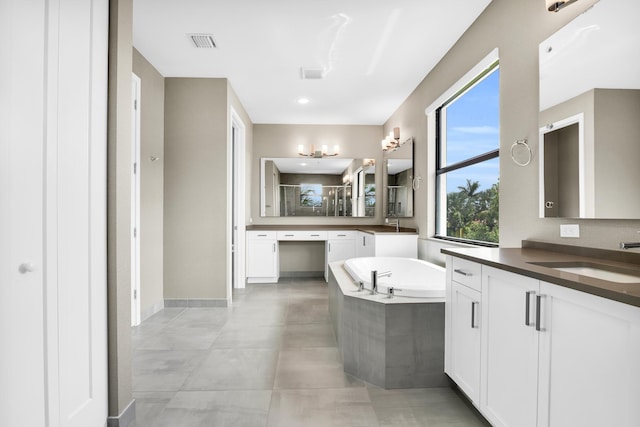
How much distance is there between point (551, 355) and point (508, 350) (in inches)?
9.4

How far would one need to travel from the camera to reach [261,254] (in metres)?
5.20

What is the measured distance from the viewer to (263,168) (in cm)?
588

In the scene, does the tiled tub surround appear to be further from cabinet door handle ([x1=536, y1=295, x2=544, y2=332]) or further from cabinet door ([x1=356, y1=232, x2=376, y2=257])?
cabinet door ([x1=356, y1=232, x2=376, y2=257])

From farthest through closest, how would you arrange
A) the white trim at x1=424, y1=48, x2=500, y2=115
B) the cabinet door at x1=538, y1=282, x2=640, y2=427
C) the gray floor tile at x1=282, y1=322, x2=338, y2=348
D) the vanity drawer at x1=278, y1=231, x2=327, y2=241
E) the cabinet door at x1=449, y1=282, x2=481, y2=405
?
the vanity drawer at x1=278, y1=231, x2=327, y2=241
the gray floor tile at x1=282, y1=322, x2=338, y2=348
the white trim at x1=424, y1=48, x2=500, y2=115
the cabinet door at x1=449, y1=282, x2=481, y2=405
the cabinet door at x1=538, y1=282, x2=640, y2=427

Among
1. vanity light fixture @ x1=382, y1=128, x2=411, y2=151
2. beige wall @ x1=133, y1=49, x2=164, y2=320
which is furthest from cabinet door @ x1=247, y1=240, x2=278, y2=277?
vanity light fixture @ x1=382, y1=128, x2=411, y2=151

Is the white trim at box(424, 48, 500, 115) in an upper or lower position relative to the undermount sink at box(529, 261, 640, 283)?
upper

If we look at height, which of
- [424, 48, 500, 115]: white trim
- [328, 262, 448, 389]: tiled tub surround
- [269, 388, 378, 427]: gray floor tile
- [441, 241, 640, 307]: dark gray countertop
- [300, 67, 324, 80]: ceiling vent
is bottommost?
[269, 388, 378, 427]: gray floor tile

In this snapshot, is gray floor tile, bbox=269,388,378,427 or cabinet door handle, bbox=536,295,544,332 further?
gray floor tile, bbox=269,388,378,427

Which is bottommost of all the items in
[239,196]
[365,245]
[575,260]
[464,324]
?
[464,324]

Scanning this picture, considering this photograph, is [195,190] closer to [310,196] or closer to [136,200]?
[136,200]

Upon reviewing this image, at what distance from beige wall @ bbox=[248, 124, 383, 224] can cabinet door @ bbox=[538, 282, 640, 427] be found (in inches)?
189

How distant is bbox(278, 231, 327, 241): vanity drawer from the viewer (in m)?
5.28

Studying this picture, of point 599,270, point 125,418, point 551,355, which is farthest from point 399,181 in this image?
point 125,418

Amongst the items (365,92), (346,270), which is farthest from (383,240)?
(365,92)
